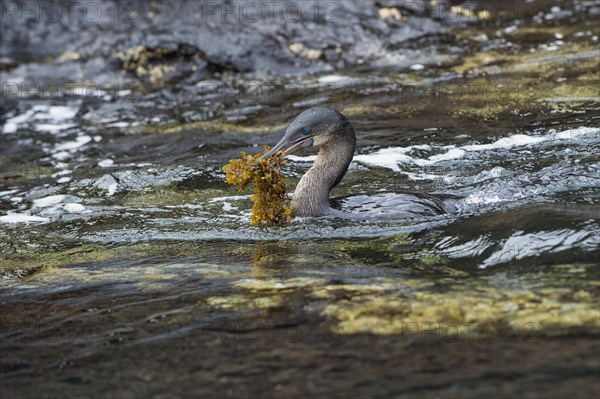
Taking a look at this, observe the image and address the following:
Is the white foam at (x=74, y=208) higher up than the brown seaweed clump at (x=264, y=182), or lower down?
lower down

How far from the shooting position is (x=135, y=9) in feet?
49.2

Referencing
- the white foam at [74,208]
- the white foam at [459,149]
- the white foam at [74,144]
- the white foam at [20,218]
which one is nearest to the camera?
the white foam at [20,218]

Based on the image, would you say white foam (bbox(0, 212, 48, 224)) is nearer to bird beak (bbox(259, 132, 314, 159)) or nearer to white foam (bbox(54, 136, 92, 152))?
bird beak (bbox(259, 132, 314, 159))

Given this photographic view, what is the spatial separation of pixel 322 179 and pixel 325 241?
0.81 m

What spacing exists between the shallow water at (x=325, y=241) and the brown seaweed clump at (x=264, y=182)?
136 millimetres

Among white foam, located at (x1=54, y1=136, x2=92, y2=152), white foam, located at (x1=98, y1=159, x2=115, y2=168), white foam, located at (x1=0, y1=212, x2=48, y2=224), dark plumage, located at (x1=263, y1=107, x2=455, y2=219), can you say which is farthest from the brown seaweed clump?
white foam, located at (x1=54, y1=136, x2=92, y2=152)

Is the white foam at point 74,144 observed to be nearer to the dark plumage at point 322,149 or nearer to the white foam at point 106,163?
the white foam at point 106,163

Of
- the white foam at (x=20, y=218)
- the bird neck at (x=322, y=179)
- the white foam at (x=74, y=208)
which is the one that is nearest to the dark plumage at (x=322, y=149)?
the bird neck at (x=322, y=179)

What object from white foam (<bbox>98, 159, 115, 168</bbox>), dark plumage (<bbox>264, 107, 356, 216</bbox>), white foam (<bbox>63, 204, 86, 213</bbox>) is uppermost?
dark plumage (<bbox>264, 107, 356, 216</bbox>)

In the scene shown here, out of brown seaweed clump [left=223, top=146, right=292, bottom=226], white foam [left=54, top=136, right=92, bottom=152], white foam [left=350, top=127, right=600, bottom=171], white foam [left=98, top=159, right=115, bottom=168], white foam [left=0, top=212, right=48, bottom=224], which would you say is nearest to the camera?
brown seaweed clump [left=223, top=146, right=292, bottom=226]

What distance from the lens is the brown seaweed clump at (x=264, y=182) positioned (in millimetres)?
6676

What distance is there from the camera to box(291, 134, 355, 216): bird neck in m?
6.95

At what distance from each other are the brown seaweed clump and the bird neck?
0.18 meters

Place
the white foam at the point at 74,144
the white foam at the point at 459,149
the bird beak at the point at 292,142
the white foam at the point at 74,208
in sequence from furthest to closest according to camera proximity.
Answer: the white foam at the point at 74,144 → the white foam at the point at 459,149 → the white foam at the point at 74,208 → the bird beak at the point at 292,142
